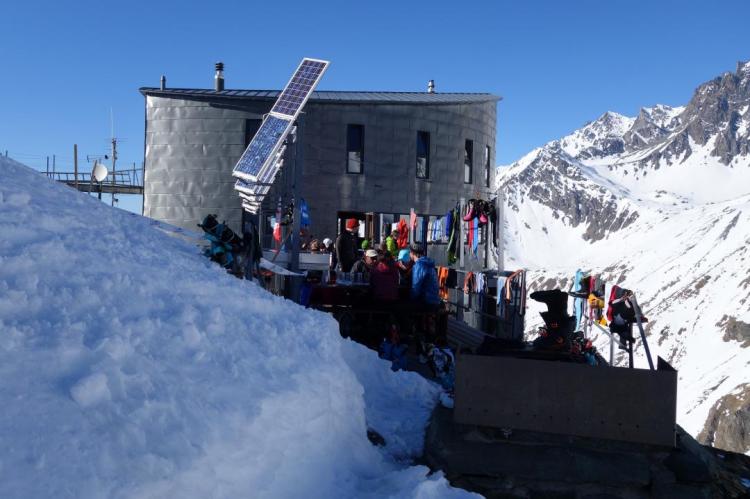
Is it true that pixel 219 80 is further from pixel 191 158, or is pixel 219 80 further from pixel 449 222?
pixel 449 222

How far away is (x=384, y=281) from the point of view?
12117 mm

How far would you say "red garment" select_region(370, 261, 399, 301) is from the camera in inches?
476

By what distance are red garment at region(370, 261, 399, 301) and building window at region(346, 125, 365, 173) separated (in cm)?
1249

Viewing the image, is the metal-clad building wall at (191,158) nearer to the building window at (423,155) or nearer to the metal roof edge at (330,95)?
the metal roof edge at (330,95)

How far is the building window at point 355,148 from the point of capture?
79.5 feet

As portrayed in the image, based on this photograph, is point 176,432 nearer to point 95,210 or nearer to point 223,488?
point 223,488

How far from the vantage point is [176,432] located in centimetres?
412

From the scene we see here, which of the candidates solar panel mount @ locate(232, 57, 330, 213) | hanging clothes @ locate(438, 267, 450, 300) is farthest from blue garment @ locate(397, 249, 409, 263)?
solar panel mount @ locate(232, 57, 330, 213)

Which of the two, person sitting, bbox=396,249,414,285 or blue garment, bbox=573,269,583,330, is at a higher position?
person sitting, bbox=396,249,414,285

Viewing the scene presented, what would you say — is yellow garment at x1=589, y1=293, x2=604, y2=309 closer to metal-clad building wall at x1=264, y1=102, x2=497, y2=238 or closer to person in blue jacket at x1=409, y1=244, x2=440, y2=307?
person in blue jacket at x1=409, y1=244, x2=440, y2=307

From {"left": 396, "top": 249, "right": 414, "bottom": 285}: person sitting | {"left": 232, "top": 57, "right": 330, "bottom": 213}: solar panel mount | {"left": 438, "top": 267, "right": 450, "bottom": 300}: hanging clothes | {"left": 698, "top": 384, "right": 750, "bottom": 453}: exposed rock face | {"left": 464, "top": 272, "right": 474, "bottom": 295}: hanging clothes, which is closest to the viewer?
{"left": 232, "top": 57, "right": 330, "bottom": 213}: solar panel mount

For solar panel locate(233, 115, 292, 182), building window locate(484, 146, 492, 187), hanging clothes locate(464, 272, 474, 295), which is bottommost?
hanging clothes locate(464, 272, 474, 295)

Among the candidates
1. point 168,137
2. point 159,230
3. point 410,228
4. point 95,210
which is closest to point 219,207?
point 168,137

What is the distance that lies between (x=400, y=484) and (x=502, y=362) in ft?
7.05
